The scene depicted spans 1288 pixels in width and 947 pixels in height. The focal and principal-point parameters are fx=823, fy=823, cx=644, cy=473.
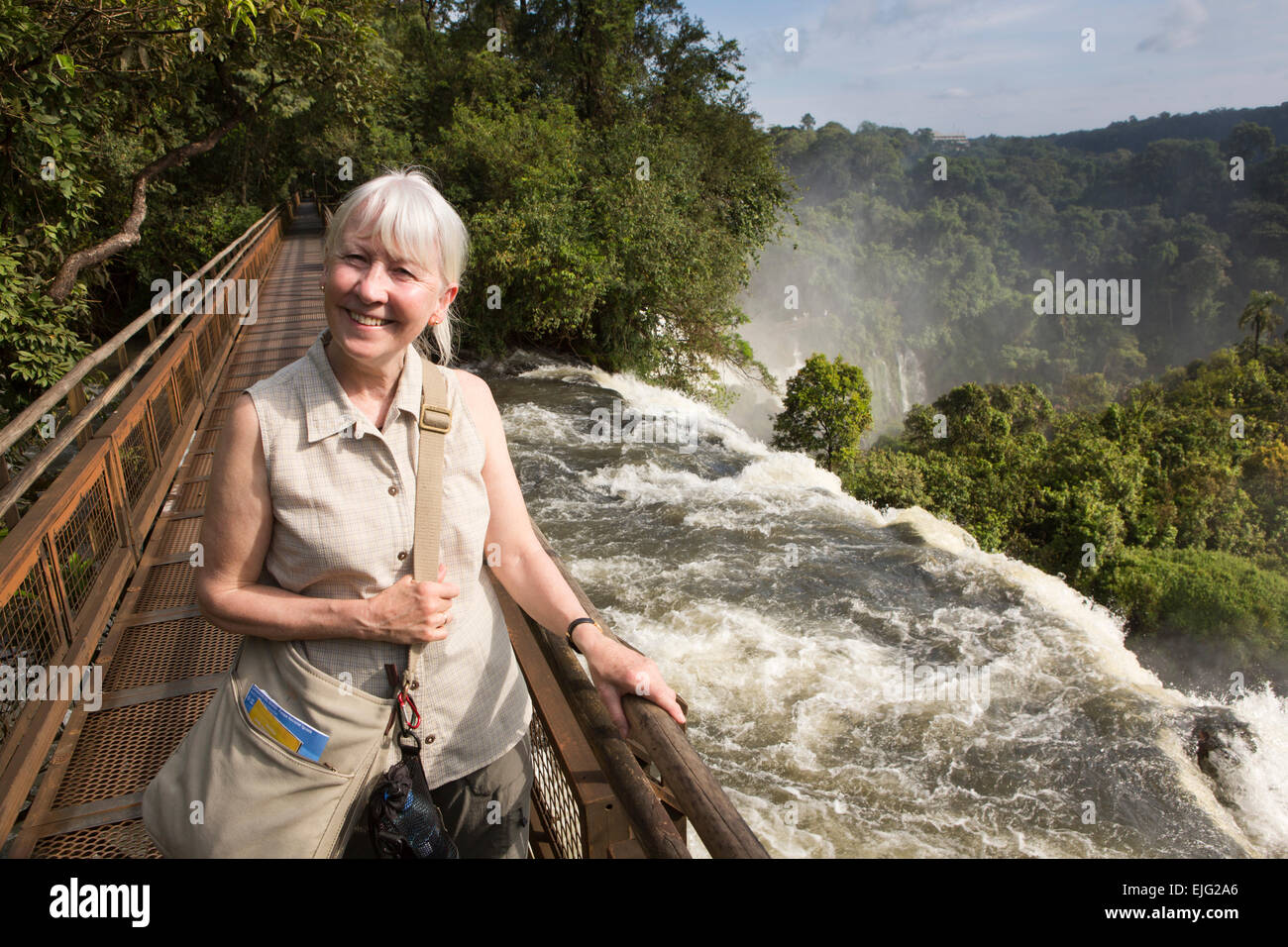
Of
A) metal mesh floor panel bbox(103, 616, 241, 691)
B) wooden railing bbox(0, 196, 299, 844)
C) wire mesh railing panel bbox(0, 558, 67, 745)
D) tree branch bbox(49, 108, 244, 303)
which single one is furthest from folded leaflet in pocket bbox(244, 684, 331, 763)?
tree branch bbox(49, 108, 244, 303)

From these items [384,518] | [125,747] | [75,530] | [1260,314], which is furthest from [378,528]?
[1260,314]

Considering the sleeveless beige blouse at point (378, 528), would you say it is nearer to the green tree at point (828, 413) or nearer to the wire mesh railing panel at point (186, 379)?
the wire mesh railing panel at point (186, 379)

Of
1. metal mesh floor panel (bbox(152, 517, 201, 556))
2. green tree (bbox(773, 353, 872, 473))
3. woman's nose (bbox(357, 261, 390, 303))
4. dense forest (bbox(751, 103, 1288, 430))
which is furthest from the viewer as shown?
dense forest (bbox(751, 103, 1288, 430))

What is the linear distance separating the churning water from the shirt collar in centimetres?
590

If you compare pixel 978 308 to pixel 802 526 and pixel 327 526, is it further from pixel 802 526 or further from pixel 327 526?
pixel 327 526

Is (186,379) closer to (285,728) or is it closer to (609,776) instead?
(285,728)

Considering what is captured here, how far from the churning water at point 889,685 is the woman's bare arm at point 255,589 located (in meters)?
5.78

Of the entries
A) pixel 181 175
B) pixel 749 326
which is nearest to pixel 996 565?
pixel 181 175

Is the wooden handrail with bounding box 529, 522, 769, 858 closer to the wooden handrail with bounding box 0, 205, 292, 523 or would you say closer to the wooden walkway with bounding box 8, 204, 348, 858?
the wooden walkway with bounding box 8, 204, 348, 858

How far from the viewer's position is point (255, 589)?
147 centimetres

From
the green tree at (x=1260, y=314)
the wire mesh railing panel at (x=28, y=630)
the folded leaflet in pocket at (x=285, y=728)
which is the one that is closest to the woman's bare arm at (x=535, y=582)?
the folded leaflet in pocket at (x=285, y=728)

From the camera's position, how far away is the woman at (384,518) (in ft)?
4.73

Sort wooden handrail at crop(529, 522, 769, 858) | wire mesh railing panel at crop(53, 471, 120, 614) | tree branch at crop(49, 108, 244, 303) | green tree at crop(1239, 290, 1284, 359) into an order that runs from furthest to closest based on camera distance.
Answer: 1. green tree at crop(1239, 290, 1284, 359)
2. tree branch at crop(49, 108, 244, 303)
3. wire mesh railing panel at crop(53, 471, 120, 614)
4. wooden handrail at crop(529, 522, 769, 858)

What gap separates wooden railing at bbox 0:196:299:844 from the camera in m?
2.54
